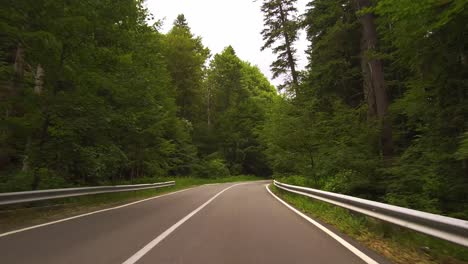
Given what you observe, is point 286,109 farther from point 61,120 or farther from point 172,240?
point 172,240

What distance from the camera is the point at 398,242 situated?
6.01 meters

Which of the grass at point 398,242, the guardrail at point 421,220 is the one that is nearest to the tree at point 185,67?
the grass at point 398,242

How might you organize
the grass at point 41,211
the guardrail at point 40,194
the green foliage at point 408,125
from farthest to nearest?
the green foliage at point 408,125
the guardrail at point 40,194
the grass at point 41,211

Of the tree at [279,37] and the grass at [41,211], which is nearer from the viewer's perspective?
the grass at [41,211]

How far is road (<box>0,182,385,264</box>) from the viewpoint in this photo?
5.09m

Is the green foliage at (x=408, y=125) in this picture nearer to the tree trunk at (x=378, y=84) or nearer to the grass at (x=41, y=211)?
the tree trunk at (x=378, y=84)

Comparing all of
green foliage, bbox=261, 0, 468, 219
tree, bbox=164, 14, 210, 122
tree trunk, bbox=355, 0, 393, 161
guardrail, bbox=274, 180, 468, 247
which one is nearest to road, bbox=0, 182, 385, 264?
guardrail, bbox=274, 180, 468, 247

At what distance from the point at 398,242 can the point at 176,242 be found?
144 inches

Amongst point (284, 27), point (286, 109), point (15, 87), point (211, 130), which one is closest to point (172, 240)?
point (15, 87)

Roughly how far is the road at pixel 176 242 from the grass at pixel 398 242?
17.4 inches

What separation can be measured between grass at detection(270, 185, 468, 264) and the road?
1.45 ft

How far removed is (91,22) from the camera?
1218 cm

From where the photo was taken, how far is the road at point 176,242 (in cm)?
509

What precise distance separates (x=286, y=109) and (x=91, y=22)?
13493 millimetres
